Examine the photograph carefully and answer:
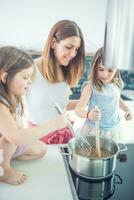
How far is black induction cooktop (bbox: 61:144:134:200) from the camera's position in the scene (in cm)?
79

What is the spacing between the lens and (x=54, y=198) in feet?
2.56

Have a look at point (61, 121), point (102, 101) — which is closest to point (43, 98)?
point (61, 121)

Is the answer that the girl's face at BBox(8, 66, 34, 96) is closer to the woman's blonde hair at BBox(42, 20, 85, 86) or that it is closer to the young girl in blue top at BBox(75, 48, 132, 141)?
the woman's blonde hair at BBox(42, 20, 85, 86)

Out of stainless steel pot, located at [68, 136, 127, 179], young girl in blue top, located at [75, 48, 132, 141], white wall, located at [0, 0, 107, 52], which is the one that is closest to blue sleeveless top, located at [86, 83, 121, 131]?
young girl in blue top, located at [75, 48, 132, 141]

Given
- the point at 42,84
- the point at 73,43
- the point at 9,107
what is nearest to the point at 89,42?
the point at 73,43

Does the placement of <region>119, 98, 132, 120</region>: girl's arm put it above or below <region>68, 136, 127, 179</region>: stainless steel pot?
above

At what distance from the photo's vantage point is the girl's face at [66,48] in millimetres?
843

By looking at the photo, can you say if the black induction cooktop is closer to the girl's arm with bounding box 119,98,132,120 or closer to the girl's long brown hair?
the girl's arm with bounding box 119,98,132,120

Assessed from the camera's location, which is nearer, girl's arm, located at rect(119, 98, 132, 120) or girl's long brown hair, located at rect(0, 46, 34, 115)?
girl's long brown hair, located at rect(0, 46, 34, 115)

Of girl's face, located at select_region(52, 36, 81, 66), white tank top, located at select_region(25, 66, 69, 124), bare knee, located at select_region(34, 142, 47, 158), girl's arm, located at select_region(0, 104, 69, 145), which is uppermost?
girl's face, located at select_region(52, 36, 81, 66)

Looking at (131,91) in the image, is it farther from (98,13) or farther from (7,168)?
(7,168)

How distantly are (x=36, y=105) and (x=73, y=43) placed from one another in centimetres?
20

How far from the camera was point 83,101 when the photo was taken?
3.07 feet

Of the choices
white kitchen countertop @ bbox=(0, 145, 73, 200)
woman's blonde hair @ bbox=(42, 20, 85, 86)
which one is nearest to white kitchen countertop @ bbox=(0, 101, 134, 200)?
white kitchen countertop @ bbox=(0, 145, 73, 200)
